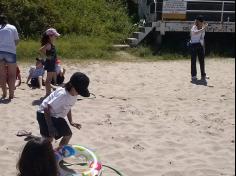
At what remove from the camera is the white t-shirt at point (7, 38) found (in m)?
8.12

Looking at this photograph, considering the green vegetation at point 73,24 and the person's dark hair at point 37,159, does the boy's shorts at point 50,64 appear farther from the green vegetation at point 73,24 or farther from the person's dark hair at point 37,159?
the green vegetation at point 73,24

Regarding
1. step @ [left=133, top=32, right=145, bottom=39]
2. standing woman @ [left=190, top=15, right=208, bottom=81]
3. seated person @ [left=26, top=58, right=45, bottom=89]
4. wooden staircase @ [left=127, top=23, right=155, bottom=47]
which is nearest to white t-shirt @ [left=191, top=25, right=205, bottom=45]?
standing woman @ [left=190, top=15, right=208, bottom=81]

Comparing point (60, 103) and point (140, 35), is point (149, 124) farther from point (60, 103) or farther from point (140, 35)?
point (140, 35)

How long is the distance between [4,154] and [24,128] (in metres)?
1.15

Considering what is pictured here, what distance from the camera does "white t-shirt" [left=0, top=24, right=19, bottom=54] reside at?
26.7 ft

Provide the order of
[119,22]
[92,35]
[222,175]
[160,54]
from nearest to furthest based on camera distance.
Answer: [222,175]
[160,54]
[92,35]
[119,22]

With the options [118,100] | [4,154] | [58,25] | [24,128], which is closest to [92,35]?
[58,25]

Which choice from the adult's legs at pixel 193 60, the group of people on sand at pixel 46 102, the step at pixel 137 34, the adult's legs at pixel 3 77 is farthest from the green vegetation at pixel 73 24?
the adult's legs at pixel 3 77

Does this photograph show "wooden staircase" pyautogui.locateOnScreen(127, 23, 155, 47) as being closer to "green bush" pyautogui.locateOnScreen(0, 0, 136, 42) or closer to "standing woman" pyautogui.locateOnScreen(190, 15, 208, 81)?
"green bush" pyautogui.locateOnScreen(0, 0, 136, 42)

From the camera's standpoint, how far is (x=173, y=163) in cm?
562

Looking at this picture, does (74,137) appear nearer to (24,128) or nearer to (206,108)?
(24,128)

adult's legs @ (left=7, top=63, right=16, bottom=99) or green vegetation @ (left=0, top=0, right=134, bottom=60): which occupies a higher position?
adult's legs @ (left=7, top=63, right=16, bottom=99)

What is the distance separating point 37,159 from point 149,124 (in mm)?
4763

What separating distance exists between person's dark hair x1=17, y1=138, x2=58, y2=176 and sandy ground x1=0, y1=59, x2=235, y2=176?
2.49 m
